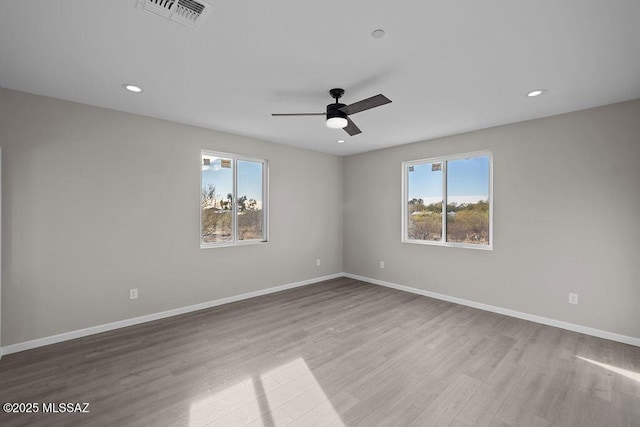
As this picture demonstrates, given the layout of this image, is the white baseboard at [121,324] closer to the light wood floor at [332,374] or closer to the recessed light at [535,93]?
the light wood floor at [332,374]

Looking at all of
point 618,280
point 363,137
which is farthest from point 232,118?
point 618,280

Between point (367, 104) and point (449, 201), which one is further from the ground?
point (367, 104)

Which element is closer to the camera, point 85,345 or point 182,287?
point 85,345

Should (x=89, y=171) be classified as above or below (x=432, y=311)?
above

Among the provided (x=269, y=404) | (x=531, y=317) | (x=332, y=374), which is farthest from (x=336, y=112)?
(x=531, y=317)

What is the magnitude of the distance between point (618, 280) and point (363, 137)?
3.48 meters

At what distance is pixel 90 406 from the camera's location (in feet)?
6.68

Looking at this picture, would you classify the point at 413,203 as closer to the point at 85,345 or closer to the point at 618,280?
the point at 618,280

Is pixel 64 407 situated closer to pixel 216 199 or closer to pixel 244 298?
pixel 244 298

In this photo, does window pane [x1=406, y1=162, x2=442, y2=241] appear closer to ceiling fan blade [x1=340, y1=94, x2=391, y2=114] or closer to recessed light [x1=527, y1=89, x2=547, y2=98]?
recessed light [x1=527, y1=89, x2=547, y2=98]

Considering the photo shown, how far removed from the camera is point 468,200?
4.32 metres

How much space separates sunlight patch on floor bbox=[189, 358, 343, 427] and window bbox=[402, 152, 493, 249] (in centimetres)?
316

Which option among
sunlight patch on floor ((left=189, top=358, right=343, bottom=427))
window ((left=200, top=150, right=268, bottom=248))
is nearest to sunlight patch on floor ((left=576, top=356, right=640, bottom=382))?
sunlight patch on floor ((left=189, top=358, right=343, bottom=427))

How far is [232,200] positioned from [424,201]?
3.16 metres
